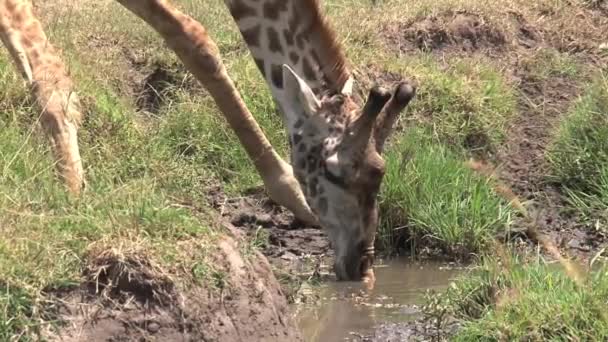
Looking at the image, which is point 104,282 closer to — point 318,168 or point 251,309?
point 251,309

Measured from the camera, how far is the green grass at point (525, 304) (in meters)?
4.94

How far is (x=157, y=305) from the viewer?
4727 millimetres

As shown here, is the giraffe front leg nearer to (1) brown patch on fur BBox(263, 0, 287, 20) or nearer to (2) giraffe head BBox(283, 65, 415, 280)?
(2) giraffe head BBox(283, 65, 415, 280)

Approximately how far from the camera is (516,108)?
30.7ft

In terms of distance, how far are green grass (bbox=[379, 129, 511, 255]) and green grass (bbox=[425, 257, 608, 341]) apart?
4.90ft

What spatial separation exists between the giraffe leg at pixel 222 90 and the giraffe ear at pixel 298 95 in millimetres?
492

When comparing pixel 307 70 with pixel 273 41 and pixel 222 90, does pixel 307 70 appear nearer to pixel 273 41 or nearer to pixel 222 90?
pixel 273 41

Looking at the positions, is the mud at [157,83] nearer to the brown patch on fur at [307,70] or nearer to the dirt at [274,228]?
the dirt at [274,228]

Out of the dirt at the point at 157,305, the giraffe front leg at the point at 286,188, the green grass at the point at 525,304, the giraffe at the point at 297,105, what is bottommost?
the green grass at the point at 525,304

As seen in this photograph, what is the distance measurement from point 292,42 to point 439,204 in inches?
51.7

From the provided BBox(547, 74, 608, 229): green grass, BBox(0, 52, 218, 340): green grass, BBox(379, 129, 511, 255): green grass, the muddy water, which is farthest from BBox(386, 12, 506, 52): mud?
BBox(0, 52, 218, 340): green grass

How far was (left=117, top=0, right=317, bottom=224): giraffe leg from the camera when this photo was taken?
718 cm

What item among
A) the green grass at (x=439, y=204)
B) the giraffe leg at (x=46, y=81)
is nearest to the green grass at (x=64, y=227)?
the giraffe leg at (x=46, y=81)

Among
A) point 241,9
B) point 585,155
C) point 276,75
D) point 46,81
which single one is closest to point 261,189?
point 276,75
